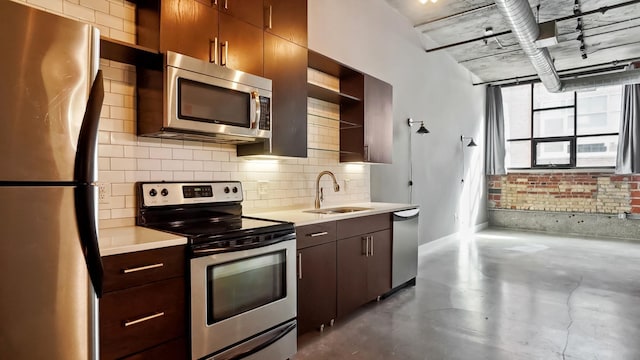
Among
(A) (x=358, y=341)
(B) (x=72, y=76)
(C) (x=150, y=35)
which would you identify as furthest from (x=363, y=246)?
(B) (x=72, y=76)

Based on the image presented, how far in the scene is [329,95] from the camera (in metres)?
3.54

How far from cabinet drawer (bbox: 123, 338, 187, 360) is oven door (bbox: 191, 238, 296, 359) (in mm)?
51

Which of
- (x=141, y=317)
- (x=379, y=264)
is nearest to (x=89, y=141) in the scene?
(x=141, y=317)

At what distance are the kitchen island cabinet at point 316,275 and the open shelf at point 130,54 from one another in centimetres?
140

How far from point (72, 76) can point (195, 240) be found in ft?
3.01

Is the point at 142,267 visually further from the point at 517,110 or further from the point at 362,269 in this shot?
the point at 517,110

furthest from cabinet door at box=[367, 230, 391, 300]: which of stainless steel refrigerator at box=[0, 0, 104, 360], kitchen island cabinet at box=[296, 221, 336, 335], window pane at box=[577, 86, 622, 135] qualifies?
window pane at box=[577, 86, 622, 135]

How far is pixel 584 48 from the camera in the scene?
242 inches

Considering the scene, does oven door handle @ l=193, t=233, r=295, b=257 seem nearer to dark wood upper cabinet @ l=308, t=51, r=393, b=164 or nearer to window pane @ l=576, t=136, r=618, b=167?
dark wood upper cabinet @ l=308, t=51, r=393, b=164

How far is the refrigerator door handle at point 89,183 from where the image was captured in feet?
4.28

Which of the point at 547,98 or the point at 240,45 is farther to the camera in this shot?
the point at 547,98

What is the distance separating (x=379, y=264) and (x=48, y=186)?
9.17 ft

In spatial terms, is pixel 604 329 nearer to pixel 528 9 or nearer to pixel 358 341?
pixel 358 341

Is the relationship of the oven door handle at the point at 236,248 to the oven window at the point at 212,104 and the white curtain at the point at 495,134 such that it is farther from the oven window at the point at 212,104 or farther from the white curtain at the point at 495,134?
the white curtain at the point at 495,134
